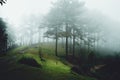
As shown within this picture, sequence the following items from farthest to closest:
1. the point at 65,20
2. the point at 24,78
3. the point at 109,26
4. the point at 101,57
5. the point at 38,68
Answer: the point at 109,26 → the point at 101,57 → the point at 65,20 → the point at 38,68 → the point at 24,78

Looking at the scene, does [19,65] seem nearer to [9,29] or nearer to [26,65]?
[26,65]

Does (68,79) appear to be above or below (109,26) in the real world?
below

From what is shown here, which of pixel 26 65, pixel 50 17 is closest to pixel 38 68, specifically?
pixel 26 65

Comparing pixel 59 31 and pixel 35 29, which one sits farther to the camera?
pixel 35 29

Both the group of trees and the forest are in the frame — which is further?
the group of trees

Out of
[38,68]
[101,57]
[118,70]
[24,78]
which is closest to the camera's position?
[24,78]

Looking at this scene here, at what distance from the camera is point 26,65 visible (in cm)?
4203

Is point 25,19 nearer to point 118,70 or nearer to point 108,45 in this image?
point 108,45

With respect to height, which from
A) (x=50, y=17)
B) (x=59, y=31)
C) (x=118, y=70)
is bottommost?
(x=118, y=70)

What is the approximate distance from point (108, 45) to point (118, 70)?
50981 mm

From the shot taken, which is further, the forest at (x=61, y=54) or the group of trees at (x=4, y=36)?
the group of trees at (x=4, y=36)

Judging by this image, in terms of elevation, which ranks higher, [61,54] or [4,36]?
[4,36]

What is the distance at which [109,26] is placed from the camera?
10888 cm

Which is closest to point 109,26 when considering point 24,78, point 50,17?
point 50,17
